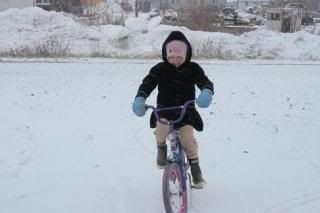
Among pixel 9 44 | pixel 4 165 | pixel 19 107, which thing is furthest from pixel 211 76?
pixel 9 44

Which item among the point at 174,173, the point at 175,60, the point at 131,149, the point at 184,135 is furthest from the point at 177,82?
the point at 131,149

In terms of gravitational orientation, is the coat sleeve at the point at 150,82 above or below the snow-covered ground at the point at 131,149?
above

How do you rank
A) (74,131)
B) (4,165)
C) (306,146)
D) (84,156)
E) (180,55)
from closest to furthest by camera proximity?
(180,55)
(4,165)
(84,156)
(306,146)
(74,131)

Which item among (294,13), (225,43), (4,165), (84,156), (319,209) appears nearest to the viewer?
(319,209)

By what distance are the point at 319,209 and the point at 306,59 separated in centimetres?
1085

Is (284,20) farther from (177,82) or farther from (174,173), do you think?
(174,173)

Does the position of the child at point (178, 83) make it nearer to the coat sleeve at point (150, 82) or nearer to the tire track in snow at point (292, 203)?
the coat sleeve at point (150, 82)

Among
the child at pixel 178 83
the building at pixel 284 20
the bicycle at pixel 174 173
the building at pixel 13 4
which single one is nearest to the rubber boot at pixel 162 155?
the child at pixel 178 83

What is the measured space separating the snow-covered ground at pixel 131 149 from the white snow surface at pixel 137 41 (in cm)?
476

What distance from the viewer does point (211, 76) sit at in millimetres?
10508

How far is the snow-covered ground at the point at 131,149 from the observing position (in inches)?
163

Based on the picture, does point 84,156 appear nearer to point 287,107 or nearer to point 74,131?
point 74,131

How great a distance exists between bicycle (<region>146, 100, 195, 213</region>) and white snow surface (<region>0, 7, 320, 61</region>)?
10.4m

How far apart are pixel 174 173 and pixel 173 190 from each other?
0.15 meters
